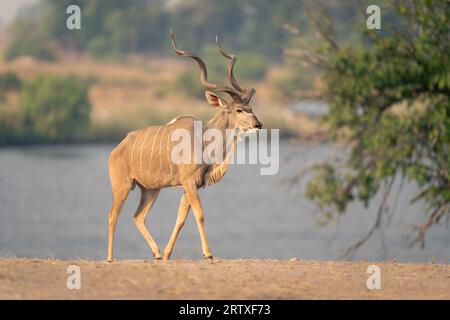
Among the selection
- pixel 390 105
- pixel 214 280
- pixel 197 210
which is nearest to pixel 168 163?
pixel 197 210

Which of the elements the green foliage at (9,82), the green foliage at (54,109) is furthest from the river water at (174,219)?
the green foliage at (9,82)

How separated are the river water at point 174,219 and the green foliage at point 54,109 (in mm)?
729

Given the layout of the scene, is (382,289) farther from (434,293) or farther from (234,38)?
(234,38)

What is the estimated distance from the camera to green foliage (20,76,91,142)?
36.2 meters

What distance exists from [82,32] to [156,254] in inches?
2380

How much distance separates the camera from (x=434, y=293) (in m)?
8.41

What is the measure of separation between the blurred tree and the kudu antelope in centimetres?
501

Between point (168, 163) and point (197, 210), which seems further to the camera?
point (168, 163)

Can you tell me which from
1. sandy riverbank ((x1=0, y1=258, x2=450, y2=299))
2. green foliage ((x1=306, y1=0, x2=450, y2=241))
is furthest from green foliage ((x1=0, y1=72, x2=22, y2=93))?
sandy riverbank ((x1=0, y1=258, x2=450, y2=299))

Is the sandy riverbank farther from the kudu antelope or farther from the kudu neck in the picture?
the kudu neck

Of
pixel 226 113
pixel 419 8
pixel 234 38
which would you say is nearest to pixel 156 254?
pixel 226 113

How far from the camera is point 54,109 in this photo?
120 ft

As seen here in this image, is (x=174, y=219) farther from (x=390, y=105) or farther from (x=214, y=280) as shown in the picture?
(x=214, y=280)

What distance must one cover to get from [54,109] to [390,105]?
22.3 meters
